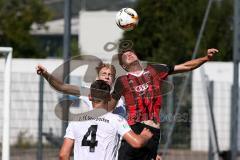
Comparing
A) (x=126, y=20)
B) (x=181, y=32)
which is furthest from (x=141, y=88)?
(x=181, y=32)

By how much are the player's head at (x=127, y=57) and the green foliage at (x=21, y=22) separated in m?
33.0

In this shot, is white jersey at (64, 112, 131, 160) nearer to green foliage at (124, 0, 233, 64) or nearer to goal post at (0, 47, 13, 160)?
goal post at (0, 47, 13, 160)

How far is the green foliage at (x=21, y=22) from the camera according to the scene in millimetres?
43906

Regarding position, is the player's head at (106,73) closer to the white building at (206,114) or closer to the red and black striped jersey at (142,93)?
the red and black striped jersey at (142,93)

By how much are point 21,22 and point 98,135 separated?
37.4 m

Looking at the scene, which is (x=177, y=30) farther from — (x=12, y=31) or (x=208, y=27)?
(x=12, y=31)

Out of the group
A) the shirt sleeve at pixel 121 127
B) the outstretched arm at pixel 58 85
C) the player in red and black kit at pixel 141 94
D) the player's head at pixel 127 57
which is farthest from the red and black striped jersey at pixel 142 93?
the shirt sleeve at pixel 121 127

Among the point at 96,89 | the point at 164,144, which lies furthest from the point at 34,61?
the point at 96,89

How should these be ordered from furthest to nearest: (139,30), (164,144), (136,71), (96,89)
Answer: (139,30)
(164,144)
(136,71)
(96,89)

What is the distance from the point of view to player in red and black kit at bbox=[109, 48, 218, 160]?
983 centimetres

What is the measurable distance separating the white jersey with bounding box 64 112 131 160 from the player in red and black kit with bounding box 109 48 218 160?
1744 millimetres

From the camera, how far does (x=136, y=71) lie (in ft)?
32.8

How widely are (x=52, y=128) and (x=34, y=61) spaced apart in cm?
1077

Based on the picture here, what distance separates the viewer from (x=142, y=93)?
32.3 feet
